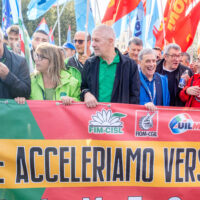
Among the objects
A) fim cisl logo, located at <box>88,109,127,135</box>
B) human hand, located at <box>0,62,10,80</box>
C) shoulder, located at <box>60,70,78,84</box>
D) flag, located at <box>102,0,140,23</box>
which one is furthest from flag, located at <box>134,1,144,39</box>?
human hand, located at <box>0,62,10,80</box>

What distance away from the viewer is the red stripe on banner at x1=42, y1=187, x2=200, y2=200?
3592mm

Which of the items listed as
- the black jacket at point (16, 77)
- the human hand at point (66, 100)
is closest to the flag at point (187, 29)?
the human hand at point (66, 100)

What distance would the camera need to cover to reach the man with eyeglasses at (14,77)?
3.51m

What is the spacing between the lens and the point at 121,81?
3979mm

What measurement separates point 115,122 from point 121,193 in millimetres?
747

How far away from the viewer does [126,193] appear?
12.1ft

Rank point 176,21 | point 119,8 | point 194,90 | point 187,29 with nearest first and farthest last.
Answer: point 194,90 → point 119,8 → point 187,29 → point 176,21

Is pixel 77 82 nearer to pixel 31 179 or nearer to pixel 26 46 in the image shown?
pixel 31 179

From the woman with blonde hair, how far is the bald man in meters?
0.24

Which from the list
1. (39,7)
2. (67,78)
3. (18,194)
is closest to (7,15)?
(39,7)

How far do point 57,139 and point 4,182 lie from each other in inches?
26.7

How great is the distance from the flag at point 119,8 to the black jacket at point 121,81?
12.0 ft

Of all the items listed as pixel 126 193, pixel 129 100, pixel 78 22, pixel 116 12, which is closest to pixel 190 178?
pixel 126 193

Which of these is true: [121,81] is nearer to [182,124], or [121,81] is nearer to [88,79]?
[88,79]
